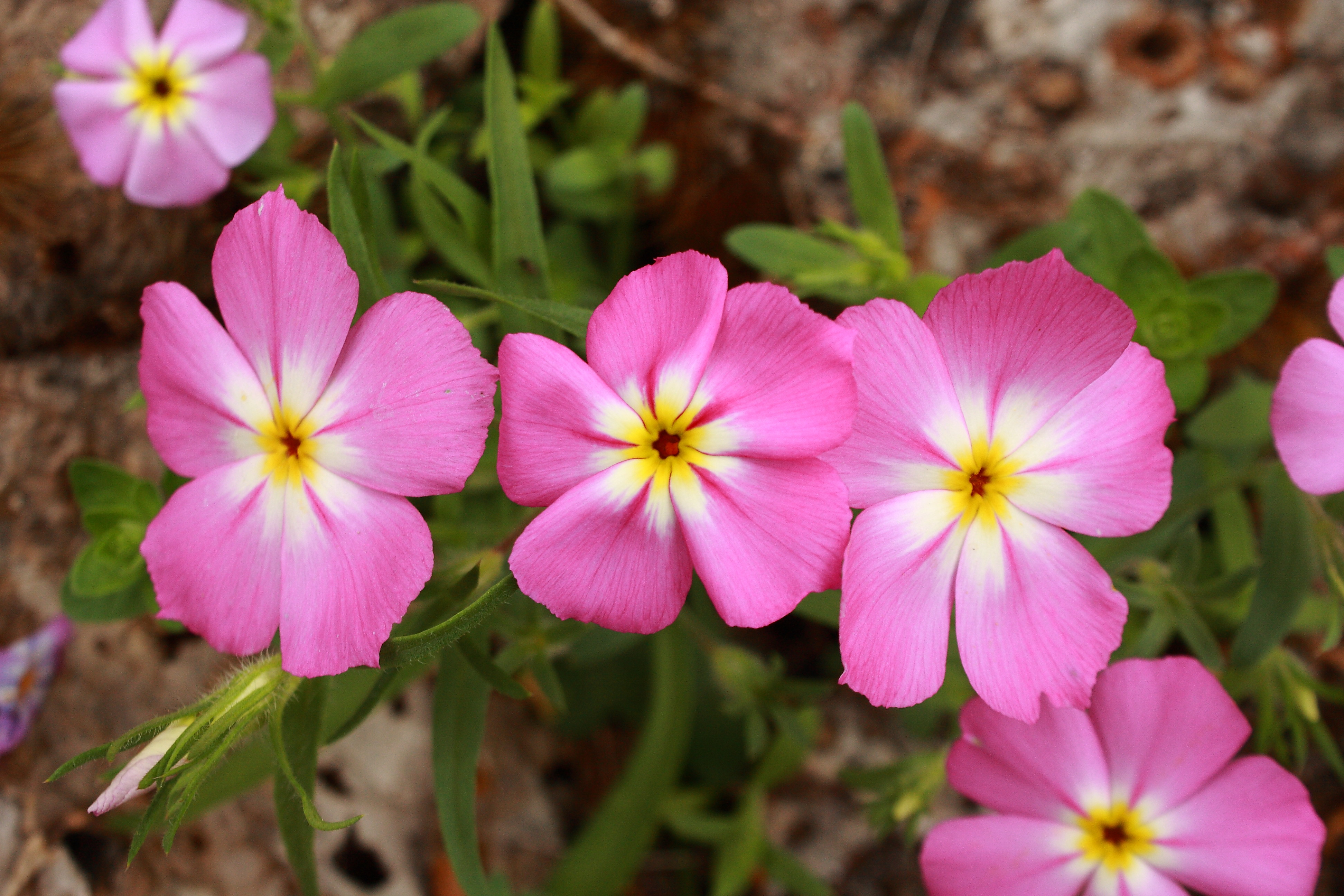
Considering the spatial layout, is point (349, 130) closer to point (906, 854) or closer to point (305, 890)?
point (305, 890)

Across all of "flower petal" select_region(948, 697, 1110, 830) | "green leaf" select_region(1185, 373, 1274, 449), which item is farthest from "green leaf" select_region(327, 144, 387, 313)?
"green leaf" select_region(1185, 373, 1274, 449)

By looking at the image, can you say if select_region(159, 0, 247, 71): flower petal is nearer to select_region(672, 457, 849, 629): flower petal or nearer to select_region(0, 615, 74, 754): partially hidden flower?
select_region(0, 615, 74, 754): partially hidden flower

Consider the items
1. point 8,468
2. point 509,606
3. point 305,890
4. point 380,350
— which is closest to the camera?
point 380,350

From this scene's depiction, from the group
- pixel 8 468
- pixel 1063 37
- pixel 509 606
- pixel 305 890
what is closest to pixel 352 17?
pixel 8 468

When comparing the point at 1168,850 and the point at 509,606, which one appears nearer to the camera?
the point at 1168,850

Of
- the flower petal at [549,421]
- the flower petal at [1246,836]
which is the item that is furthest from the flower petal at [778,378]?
the flower petal at [1246,836]

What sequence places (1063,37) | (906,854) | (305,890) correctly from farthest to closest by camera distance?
1. (906,854)
2. (1063,37)
3. (305,890)

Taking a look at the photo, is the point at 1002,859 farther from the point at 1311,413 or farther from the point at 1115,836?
the point at 1311,413
